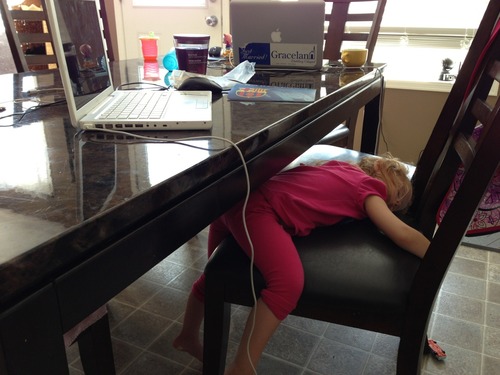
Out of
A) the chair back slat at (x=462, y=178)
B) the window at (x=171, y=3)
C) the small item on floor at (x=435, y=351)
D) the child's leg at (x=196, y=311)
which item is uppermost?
the window at (x=171, y=3)

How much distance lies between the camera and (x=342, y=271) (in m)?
0.81

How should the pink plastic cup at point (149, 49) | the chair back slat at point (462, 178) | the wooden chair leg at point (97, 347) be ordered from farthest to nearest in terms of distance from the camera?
1. the pink plastic cup at point (149, 49)
2. the wooden chair leg at point (97, 347)
3. the chair back slat at point (462, 178)

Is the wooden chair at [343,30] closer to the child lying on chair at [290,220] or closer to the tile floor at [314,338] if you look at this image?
the tile floor at [314,338]

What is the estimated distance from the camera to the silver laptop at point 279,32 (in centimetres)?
140

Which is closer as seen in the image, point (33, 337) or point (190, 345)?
point (33, 337)

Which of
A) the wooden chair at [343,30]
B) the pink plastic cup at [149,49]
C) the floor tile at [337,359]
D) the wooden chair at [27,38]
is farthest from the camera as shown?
the wooden chair at [343,30]

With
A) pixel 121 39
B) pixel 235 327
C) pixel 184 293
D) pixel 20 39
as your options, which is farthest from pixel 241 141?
pixel 121 39

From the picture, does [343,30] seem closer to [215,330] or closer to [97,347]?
[215,330]

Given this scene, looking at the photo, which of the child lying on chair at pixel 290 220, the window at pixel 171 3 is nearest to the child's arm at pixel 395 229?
the child lying on chair at pixel 290 220

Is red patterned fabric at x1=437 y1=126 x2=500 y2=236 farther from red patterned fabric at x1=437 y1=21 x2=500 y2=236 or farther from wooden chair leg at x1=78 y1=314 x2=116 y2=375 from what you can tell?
wooden chair leg at x1=78 y1=314 x2=116 y2=375

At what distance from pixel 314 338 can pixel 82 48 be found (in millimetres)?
1045

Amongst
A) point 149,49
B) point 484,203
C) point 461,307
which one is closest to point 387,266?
point 484,203

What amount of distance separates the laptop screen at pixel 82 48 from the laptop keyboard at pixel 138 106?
5cm

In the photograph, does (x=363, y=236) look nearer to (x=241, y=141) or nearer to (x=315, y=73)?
(x=241, y=141)
